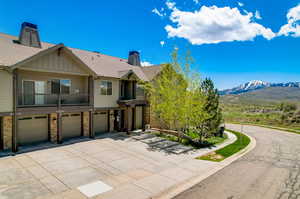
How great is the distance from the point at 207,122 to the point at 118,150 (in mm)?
9731

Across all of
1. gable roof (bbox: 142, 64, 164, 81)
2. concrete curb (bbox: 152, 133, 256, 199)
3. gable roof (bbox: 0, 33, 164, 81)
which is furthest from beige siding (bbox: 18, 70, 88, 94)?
concrete curb (bbox: 152, 133, 256, 199)

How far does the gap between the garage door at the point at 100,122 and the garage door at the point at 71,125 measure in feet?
5.95

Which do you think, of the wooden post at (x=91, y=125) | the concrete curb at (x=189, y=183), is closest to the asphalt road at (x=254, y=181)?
the concrete curb at (x=189, y=183)

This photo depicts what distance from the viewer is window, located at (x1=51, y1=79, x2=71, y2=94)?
14.9m

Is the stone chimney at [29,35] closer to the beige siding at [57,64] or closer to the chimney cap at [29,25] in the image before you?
the chimney cap at [29,25]

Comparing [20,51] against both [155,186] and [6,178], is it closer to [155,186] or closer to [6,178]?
[6,178]

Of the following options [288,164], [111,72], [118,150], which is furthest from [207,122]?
[111,72]

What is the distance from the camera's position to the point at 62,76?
15.4m

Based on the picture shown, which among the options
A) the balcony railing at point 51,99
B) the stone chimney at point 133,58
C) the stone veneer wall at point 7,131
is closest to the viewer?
the stone veneer wall at point 7,131

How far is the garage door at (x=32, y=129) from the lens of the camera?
13.2 metres

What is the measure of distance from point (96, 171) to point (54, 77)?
954 centimetres

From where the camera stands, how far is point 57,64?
45.4ft

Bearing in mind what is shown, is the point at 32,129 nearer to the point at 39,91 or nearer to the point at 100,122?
the point at 39,91

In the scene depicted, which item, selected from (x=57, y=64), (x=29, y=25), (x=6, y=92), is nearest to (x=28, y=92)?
(x=6, y=92)
